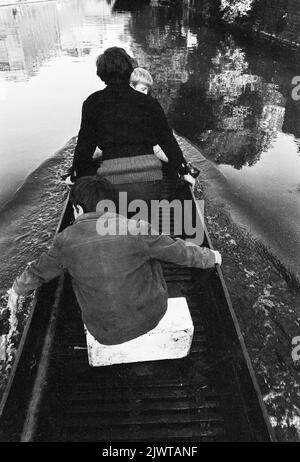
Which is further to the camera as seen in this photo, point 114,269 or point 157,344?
point 157,344

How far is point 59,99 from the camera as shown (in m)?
13.6

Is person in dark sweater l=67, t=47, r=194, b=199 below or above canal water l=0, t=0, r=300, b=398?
above

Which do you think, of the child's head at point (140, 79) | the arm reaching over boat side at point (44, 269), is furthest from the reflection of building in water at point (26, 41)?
the arm reaching over boat side at point (44, 269)

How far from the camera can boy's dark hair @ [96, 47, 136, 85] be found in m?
3.60

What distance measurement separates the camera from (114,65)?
3609 millimetres

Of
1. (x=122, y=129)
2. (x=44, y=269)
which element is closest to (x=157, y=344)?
(x=44, y=269)

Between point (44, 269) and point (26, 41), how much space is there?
28495mm

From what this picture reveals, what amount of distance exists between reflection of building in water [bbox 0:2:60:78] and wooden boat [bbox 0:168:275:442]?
57.2 ft

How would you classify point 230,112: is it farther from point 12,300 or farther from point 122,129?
point 12,300

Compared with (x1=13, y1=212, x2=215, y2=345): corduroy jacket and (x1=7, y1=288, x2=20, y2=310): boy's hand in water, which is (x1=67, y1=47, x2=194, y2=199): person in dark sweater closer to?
(x1=13, y1=212, x2=215, y2=345): corduroy jacket

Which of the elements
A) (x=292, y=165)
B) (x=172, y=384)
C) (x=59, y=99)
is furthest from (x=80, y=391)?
(x=59, y=99)

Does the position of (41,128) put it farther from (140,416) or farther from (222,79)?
(140,416)

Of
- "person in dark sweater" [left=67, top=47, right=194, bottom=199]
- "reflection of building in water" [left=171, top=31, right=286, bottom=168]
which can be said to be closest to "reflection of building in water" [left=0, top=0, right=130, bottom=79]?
"reflection of building in water" [left=171, top=31, right=286, bottom=168]

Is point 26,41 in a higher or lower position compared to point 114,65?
lower
